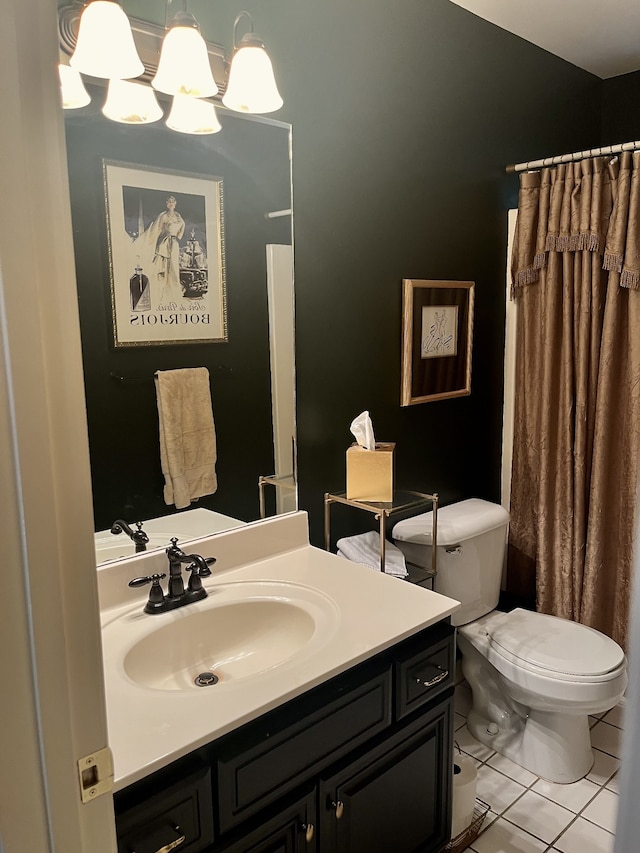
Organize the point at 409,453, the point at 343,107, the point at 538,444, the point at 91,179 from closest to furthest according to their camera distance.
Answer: the point at 91,179, the point at 343,107, the point at 409,453, the point at 538,444

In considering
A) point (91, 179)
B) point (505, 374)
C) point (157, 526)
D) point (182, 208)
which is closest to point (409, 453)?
point (505, 374)

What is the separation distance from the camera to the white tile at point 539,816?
1950 millimetres

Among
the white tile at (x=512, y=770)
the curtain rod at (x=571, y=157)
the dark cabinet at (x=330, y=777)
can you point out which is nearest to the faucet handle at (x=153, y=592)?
the dark cabinet at (x=330, y=777)

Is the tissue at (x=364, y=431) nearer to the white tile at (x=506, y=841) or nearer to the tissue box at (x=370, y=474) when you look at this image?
the tissue box at (x=370, y=474)

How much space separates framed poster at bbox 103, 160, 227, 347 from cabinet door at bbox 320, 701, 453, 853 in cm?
110

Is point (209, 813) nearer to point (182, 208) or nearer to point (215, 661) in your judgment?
point (215, 661)

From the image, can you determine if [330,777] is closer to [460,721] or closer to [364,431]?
[364,431]

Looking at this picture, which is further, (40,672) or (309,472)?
(309,472)

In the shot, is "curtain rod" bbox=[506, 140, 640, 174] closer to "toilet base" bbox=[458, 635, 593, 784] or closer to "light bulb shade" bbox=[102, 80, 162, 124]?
"light bulb shade" bbox=[102, 80, 162, 124]

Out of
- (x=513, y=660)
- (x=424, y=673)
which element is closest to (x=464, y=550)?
(x=513, y=660)

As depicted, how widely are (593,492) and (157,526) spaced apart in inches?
65.7

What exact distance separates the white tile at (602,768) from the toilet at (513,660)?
4 cm

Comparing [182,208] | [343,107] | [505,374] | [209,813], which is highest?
[343,107]

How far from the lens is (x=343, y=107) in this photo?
78.3 inches
